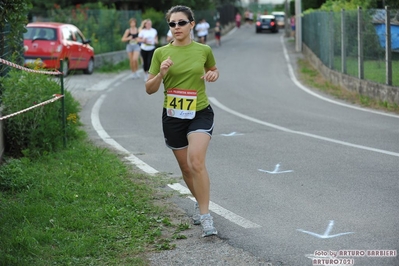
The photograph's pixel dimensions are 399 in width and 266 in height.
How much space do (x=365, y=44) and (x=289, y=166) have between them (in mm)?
8979

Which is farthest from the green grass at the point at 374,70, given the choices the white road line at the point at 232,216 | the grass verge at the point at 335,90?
the white road line at the point at 232,216

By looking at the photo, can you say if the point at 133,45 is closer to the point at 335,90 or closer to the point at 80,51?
the point at 80,51

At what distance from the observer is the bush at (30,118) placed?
10.3 meters

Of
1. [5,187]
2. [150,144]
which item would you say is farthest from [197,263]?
[150,144]

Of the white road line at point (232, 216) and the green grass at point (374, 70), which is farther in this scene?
the green grass at point (374, 70)

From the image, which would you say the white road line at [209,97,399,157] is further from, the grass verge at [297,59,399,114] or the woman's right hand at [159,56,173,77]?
the woman's right hand at [159,56,173,77]

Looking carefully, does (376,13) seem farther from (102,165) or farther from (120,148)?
(102,165)

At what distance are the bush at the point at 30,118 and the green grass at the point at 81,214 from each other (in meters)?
0.48

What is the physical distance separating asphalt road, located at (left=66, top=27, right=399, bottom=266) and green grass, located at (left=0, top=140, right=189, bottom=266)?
0.44 m

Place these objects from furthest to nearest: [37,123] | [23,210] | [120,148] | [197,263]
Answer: [120,148], [37,123], [23,210], [197,263]

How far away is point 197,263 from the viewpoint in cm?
569

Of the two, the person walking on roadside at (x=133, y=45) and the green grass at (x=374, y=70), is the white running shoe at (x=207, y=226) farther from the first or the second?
the person walking on roadside at (x=133, y=45)

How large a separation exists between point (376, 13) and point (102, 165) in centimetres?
934

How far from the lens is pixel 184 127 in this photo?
6758 mm
